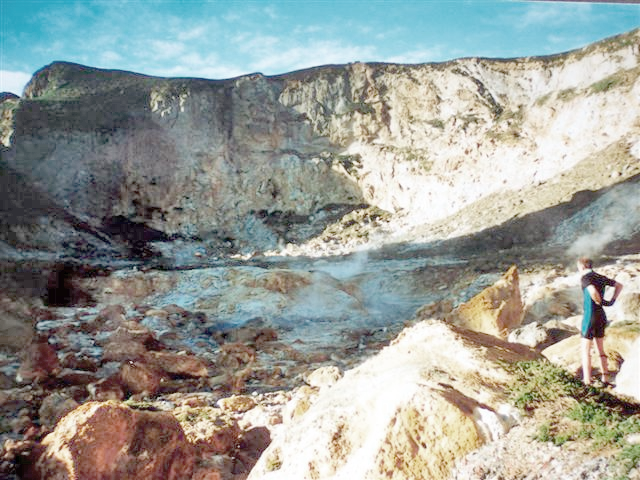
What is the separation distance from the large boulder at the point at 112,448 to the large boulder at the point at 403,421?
1.31 meters

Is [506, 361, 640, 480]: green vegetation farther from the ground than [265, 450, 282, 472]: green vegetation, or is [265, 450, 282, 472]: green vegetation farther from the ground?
[506, 361, 640, 480]: green vegetation

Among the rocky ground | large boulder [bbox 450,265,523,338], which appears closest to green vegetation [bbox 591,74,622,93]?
the rocky ground

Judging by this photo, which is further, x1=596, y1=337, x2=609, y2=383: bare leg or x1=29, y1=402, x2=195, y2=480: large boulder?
x1=596, y1=337, x2=609, y2=383: bare leg

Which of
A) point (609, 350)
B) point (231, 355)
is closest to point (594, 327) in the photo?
point (609, 350)

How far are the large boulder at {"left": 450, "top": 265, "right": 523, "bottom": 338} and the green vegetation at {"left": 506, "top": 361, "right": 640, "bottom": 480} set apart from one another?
232 inches

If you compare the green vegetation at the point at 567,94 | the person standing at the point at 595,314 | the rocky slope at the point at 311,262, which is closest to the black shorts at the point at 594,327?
the person standing at the point at 595,314

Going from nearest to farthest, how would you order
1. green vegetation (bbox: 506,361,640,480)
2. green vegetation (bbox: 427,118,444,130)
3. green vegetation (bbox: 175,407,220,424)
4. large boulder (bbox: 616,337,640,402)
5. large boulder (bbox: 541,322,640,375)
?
green vegetation (bbox: 506,361,640,480) → large boulder (bbox: 616,337,640,402) → large boulder (bbox: 541,322,640,375) → green vegetation (bbox: 175,407,220,424) → green vegetation (bbox: 427,118,444,130)

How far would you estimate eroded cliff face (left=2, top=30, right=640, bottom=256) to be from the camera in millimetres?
32531

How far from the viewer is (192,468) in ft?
16.9

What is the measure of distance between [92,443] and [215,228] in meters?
35.4

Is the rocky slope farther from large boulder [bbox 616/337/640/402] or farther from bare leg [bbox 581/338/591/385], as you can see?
bare leg [bbox 581/338/591/385]

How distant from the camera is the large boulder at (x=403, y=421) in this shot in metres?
3.35

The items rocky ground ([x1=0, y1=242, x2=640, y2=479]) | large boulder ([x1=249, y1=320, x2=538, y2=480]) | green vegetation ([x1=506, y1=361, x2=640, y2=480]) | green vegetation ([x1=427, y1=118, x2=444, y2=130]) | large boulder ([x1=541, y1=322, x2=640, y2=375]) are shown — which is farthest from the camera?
green vegetation ([x1=427, y1=118, x2=444, y2=130])

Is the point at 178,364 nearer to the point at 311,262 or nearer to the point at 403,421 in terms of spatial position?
the point at 403,421
